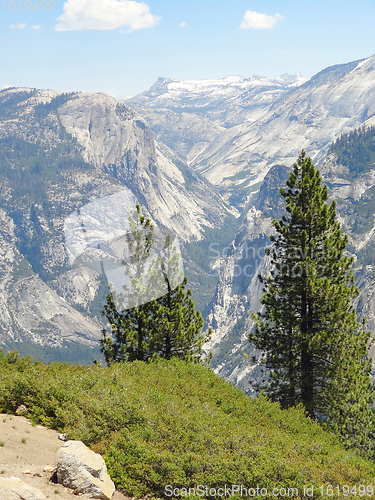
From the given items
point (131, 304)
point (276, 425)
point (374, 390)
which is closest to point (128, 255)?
point (131, 304)

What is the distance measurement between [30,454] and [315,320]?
19.9 m

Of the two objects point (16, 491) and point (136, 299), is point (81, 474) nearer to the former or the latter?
point (16, 491)

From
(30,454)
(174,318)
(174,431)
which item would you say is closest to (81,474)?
(30,454)

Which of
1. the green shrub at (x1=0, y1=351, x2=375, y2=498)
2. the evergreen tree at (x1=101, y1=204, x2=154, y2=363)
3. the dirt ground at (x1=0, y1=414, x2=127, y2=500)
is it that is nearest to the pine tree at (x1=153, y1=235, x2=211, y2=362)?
the evergreen tree at (x1=101, y1=204, x2=154, y2=363)

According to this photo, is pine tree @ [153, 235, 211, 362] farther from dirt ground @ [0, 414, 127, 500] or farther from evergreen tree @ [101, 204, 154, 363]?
dirt ground @ [0, 414, 127, 500]

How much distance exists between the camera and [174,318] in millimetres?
29766

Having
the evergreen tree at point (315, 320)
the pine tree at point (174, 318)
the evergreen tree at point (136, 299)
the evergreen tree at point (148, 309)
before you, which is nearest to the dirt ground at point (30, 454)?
the evergreen tree at point (136, 299)

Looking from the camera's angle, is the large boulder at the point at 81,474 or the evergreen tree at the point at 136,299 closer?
the large boulder at the point at 81,474

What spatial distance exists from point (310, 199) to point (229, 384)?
12.9m

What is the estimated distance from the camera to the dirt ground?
462 inches

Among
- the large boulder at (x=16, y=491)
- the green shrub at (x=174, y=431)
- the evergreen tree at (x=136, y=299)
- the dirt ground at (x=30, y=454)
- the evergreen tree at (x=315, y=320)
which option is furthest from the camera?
the evergreen tree at (x=136, y=299)

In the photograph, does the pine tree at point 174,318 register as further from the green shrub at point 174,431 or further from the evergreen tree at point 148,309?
the green shrub at point 174,431

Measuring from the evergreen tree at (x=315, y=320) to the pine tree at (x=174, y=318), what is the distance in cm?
472

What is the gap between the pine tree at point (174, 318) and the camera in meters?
29.6
